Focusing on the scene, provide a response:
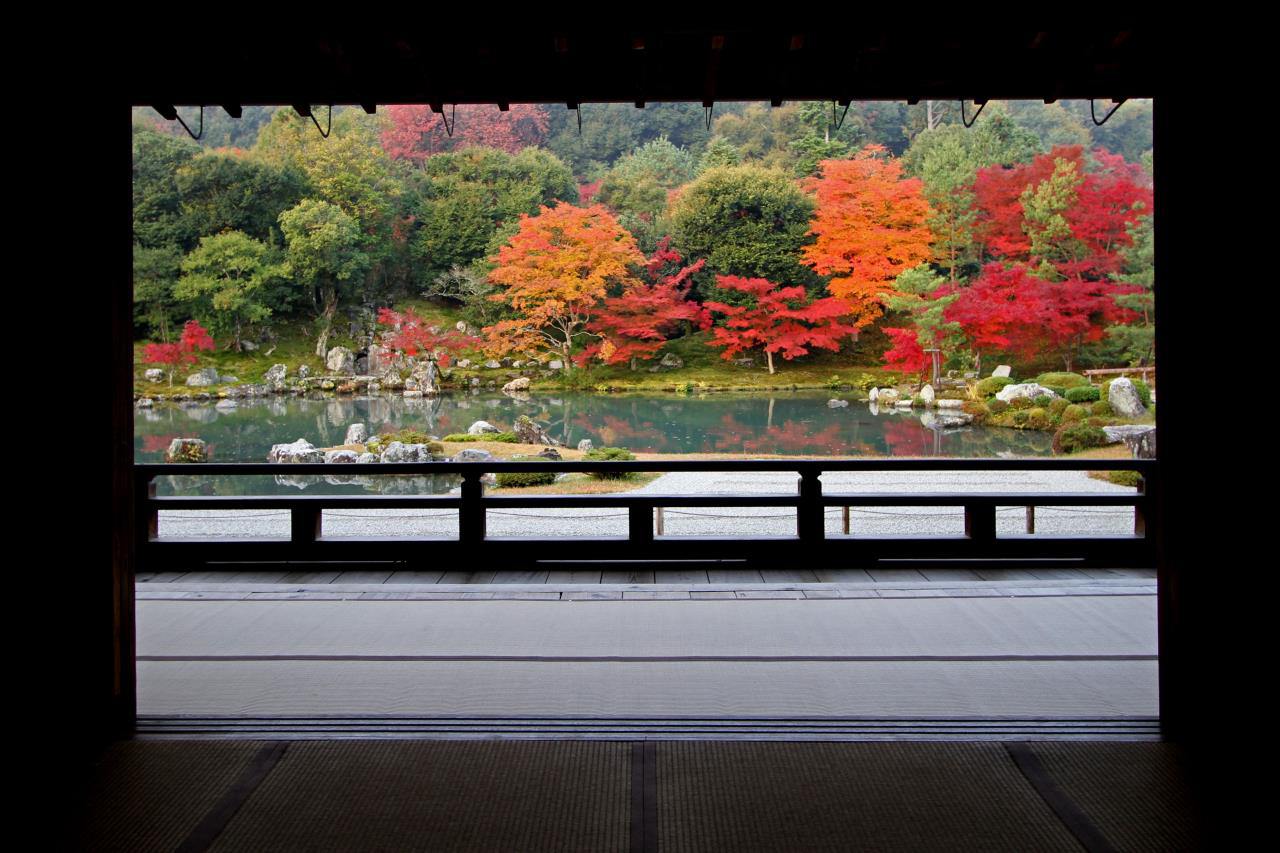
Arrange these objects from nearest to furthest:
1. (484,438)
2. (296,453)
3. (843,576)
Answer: (843,576), (296,453), (484,438)

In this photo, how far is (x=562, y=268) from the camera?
36.0 feet

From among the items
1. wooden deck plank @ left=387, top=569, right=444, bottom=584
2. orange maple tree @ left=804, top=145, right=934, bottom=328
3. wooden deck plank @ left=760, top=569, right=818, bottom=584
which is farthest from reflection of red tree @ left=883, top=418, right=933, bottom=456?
wooden deck plank @ left=387, top=569, right=444, bottom=584

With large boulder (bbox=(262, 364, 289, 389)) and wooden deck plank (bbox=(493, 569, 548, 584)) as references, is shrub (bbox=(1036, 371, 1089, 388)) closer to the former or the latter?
wooden deck plank (bbox=(493, 569, 548, 584))

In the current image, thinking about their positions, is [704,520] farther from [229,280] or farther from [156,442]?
[229,280]

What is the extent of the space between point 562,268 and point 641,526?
7.20 m

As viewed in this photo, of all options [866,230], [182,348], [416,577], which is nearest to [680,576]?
[416,577]

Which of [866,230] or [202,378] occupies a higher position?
[866,230]

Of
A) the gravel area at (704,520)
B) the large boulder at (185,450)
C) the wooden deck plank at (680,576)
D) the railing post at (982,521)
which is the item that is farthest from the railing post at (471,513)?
the large boulder at (185,450)

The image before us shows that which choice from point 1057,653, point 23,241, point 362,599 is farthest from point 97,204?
point 1057,653

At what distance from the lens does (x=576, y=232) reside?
35.3 feet

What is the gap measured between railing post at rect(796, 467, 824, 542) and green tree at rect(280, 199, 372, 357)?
8.72m

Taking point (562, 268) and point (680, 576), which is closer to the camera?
point (680, 576)

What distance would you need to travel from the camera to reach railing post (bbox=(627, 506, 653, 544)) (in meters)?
4.24

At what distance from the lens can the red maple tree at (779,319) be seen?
1082 cm
